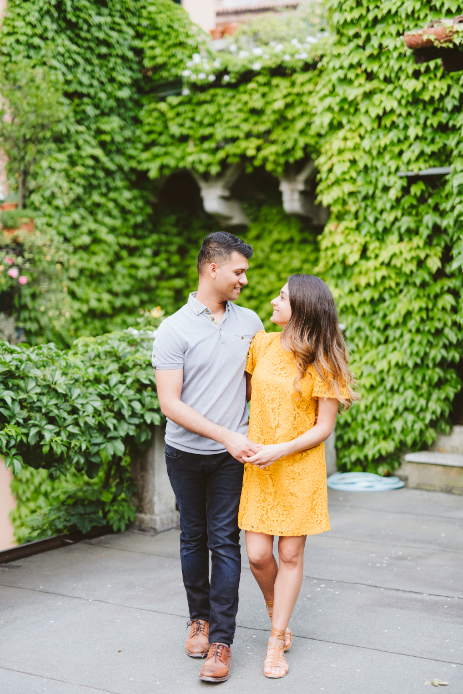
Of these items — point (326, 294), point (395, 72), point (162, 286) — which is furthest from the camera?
point (162, 286)

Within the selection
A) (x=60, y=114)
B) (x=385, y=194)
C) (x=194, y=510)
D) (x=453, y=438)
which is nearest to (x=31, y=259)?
(x=60, y=114)

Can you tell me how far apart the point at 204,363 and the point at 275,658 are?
120 cm

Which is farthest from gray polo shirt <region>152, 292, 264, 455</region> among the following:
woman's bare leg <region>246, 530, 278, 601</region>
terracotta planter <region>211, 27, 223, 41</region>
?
terracotta planter <region>211, 27, 223, 41</region>

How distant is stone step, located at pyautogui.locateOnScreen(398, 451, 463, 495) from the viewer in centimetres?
576

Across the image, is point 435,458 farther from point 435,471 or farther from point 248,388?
point 248,388

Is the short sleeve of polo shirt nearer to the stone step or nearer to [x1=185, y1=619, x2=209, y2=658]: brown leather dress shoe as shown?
[x1=185, y1=619, x2=209, y2=658]: brown leather dress shoe

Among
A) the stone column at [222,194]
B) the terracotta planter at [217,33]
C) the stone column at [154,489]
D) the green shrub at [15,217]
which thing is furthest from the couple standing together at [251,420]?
the terracotta planter at [217,33]

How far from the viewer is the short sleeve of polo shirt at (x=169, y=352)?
8.78 feet

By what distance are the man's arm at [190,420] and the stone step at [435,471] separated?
145 inches

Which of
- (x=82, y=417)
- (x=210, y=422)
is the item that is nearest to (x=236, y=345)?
(x=210, y=422)

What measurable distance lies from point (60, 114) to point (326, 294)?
18.4 feet

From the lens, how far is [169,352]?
268 centimetres

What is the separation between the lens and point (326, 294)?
271 centimetres

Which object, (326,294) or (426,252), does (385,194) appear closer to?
(426,252)
